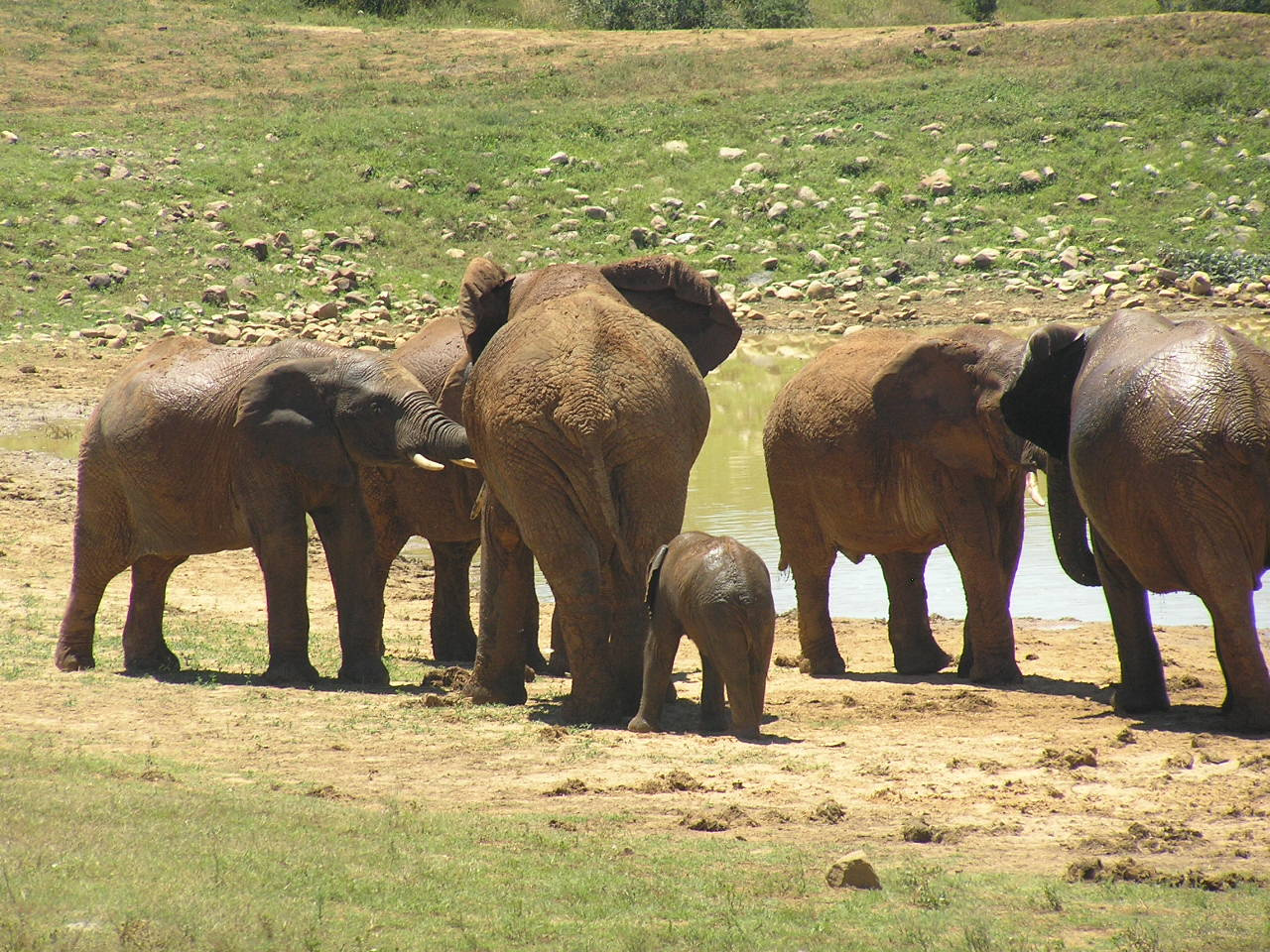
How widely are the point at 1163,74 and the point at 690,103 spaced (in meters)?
13.6

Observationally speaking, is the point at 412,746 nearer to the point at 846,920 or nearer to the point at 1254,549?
the point at 846,920

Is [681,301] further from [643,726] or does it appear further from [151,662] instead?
[151,662]

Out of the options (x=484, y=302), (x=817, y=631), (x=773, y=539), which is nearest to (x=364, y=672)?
(x=484, y=302)

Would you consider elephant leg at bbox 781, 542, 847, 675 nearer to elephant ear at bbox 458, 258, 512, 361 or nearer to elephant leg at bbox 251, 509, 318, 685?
elephant ear at bbox 458, 258, 512, 361

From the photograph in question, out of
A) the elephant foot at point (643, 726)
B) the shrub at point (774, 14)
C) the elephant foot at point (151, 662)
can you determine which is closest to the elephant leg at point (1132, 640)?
the elephant foot at point (643, 726)

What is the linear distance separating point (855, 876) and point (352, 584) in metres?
6.05

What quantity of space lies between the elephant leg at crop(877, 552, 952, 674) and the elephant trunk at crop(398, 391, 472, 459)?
358 cm

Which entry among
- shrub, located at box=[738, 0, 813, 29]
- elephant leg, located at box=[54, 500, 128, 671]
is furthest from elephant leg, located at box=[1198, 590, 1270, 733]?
shrub, located at box=[738, 0, 813, 29]

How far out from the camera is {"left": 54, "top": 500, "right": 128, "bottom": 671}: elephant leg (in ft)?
39.0

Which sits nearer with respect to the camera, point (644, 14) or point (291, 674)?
point (291, 674)

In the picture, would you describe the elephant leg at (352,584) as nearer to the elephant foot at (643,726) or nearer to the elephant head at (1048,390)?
the elephant foot at (643,726)

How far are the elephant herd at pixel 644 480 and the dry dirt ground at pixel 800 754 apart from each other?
42cm

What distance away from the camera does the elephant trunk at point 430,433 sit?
443 inches

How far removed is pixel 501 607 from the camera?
10477 mm
